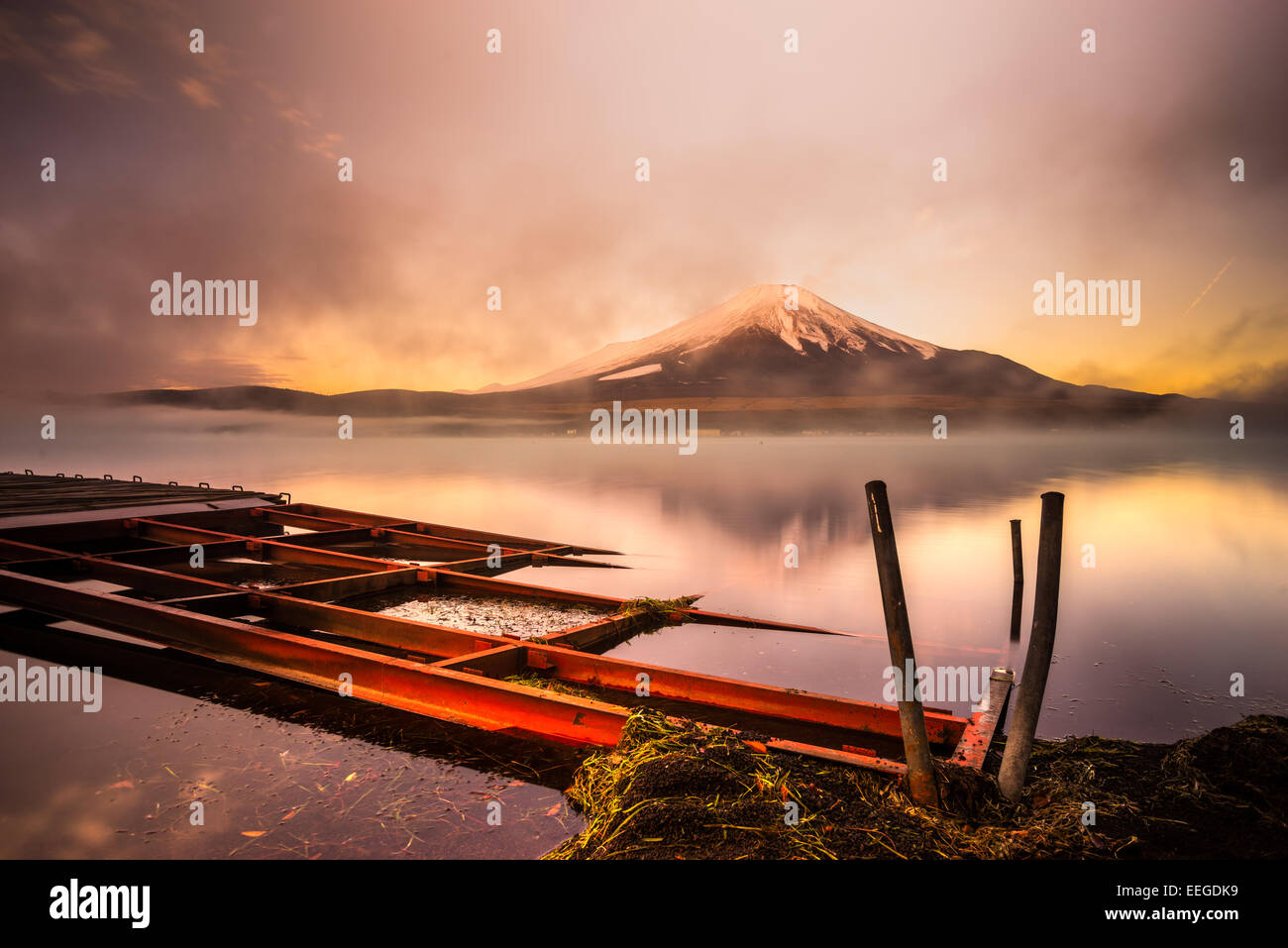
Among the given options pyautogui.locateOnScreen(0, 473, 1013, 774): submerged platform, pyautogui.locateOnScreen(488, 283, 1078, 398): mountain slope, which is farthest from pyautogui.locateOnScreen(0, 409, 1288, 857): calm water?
pyautogui.locateOnScreen(488, 283, 1078, 398): mountain slope

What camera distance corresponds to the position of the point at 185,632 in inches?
202

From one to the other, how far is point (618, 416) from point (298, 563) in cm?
16501

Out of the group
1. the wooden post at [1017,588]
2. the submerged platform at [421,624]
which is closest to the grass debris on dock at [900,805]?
the submerged platform at [421,624]

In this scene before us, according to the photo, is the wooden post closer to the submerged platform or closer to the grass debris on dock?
the submerged platform

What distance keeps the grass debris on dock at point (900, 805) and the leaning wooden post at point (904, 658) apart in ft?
0.27

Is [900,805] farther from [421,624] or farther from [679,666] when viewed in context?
[421,624]

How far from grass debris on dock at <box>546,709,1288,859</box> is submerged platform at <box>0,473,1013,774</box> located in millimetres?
236

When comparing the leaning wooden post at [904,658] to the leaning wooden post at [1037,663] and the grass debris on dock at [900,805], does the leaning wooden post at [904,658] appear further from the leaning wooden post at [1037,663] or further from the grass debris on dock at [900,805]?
the leaning wooden post at [1037,663]

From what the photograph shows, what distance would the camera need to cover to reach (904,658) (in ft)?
9.02

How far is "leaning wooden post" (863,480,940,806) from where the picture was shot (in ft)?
8.88

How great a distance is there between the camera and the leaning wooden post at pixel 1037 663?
282 centimetres

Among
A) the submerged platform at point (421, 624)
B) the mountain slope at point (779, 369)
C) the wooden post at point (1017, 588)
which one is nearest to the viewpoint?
the submerged platform at point (421, 624)
